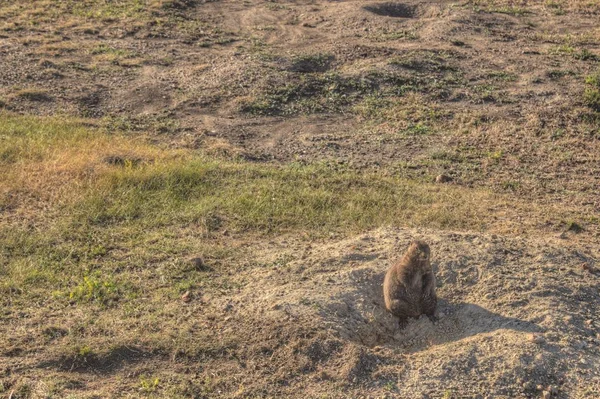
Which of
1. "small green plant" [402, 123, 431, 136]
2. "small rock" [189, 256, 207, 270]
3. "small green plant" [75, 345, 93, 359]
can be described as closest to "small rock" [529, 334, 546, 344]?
"small rock" [189, 256, 207, 270]

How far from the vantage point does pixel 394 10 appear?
15.5m

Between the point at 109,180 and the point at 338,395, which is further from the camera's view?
the point at 109,180

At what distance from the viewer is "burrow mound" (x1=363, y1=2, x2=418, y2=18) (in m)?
15.4

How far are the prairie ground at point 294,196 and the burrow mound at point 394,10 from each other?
78 millimetres

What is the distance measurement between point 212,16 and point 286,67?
364cm

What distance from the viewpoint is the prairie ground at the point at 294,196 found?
18.3 ft

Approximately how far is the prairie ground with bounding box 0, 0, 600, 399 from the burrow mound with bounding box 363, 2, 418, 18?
0.08m

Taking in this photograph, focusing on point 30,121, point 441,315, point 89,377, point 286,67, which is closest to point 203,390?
point 89,377

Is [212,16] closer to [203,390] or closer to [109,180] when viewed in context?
[109,180]

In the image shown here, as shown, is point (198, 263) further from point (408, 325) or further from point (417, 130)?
point (417, 130)

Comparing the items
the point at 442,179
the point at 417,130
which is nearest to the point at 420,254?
the point at 442,179

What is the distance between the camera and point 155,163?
9.09 meters

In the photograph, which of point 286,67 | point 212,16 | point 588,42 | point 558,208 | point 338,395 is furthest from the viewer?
point 212,16

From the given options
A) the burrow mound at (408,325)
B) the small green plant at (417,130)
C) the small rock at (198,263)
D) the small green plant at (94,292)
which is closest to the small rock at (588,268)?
the burrow mound at (408,325)
